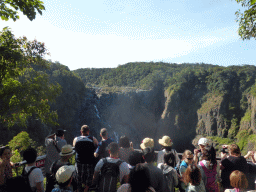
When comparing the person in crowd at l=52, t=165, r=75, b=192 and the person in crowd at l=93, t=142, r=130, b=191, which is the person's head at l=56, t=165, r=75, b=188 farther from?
the person in crowd at l=93, t=142, r=130, b=191

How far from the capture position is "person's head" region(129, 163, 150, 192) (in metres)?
2.36

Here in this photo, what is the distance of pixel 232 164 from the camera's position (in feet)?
12.4

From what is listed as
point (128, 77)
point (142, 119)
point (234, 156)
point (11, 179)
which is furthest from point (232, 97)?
point (11, 179)

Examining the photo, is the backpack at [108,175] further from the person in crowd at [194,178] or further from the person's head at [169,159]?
the person in crowd at [194,178]

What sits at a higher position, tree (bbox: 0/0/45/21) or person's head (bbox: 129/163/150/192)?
tree (bbox: 0/0/45/21)

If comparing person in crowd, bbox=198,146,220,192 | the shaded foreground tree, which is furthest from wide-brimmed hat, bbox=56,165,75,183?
the shaded foreground tree

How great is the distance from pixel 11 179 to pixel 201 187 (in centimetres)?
283

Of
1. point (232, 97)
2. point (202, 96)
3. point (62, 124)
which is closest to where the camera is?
point (62, 124)

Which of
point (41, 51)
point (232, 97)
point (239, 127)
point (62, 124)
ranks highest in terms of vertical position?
point (41, 51)

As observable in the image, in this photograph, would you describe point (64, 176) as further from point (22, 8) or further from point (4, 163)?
point (22, 8)

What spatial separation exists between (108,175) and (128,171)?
37cm

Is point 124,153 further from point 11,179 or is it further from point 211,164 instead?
point 11,179

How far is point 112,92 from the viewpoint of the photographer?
44.7 m

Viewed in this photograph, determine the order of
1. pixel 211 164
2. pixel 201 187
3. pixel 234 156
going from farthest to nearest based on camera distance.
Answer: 1. pixel 234 156
2. pixel 211 164
3. pixel 201 187
